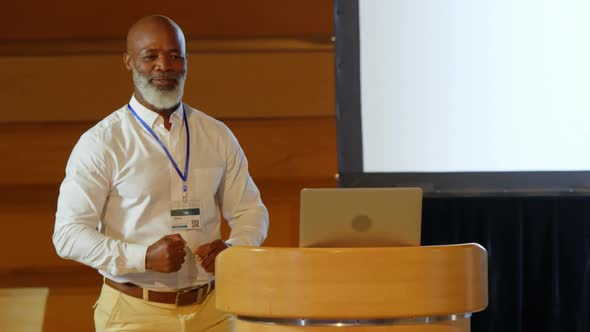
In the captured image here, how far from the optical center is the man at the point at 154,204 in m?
2.57

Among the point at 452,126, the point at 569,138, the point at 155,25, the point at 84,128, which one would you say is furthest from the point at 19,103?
the point at 569,138

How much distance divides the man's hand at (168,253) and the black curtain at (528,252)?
1715mm

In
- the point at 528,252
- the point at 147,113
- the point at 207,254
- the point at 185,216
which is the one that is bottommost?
the point at 528,252

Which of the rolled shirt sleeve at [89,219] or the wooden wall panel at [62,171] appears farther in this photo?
the wooden wall panel at [62,171]

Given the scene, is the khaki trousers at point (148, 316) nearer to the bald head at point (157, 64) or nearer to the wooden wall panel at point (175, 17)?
the bald head at point (157, 64)

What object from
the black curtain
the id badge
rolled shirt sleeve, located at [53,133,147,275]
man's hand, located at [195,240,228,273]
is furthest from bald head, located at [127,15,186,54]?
the black curtain

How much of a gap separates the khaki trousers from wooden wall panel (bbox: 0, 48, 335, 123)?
1.57m

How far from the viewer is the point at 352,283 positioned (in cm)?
168

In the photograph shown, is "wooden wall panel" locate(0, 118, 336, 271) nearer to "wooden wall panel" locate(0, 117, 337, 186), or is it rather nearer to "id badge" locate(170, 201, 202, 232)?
"wooden wall panel" locate(0, 117, 337, 186)

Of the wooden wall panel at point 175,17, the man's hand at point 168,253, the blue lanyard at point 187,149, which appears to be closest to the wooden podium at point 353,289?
the man's hand at point 168,253

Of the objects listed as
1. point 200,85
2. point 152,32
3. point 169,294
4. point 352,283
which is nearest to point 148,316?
point 169,294

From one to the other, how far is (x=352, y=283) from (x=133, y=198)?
1.20 meters

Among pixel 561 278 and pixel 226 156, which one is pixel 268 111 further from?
pixel 561 278

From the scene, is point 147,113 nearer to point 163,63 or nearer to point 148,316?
point 163,63
